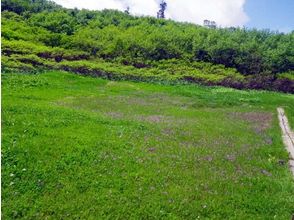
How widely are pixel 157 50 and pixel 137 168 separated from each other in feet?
238

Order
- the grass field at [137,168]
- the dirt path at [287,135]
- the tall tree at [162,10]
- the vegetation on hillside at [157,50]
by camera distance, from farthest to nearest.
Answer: the tall tree at [162,10]
the vegetation on hillside at [157,50]
the dirt path at [287,135]
the grass field at [137,168]

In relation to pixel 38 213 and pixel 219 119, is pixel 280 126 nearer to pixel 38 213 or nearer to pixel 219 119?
pixel 219 119

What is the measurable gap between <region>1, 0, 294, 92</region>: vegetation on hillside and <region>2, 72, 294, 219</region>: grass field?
3801 centimetres

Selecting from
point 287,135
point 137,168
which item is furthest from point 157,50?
point 137,168

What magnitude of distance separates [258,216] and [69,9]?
11964 centimetres

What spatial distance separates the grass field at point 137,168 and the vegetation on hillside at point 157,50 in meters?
38.0

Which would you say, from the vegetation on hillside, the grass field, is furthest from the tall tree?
the grass field

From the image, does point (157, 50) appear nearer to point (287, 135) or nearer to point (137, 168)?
point (287, 135)

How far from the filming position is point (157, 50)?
8588 cm

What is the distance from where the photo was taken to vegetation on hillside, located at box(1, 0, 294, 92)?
66688 millimetres

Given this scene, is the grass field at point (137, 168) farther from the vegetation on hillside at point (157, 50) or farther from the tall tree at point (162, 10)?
the tall tree at point (162, 10)

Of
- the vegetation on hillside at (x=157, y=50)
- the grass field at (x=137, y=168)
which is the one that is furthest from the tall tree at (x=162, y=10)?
the grass field at (x=137, y=168)

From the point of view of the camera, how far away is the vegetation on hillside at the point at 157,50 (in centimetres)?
6669

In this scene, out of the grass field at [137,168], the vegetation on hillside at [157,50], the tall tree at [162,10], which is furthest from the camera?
the tall tree at [162,10]
